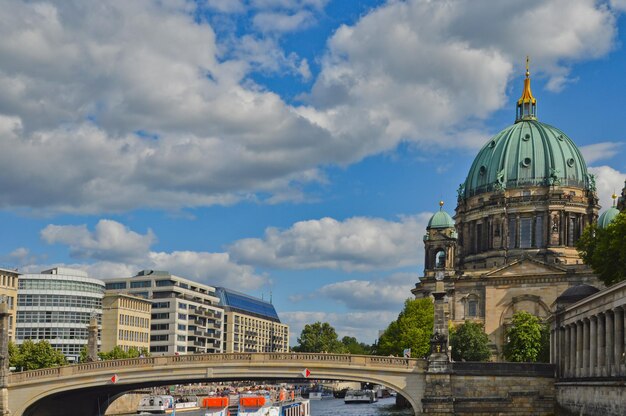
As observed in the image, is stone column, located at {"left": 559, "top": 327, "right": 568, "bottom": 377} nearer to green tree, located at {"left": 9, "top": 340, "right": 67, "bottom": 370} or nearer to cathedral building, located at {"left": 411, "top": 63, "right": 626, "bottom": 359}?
cathedral building, located at {"left": 411, "top": 63, "right": 626, "bottom": 359}

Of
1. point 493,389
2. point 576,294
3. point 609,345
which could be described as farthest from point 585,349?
point 576,294

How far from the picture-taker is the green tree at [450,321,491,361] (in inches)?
5054

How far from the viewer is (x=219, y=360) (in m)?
81.2

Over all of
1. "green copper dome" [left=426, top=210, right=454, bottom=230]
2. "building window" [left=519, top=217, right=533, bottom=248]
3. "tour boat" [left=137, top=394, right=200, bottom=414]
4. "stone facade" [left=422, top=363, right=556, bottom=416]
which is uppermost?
"green copper dome" [left=426, top=210, right=454, bottom=230]

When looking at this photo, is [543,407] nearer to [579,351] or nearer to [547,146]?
[579,351]

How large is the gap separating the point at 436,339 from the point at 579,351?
12.3 metres

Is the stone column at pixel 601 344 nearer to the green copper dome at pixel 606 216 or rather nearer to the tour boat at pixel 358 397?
the green copper dome at pixel 606 216

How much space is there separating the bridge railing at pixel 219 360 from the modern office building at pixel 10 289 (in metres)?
69.3

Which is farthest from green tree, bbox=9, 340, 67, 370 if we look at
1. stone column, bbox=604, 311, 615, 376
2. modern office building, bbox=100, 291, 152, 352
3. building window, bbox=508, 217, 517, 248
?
building window, bbox=508, 217, 517, 248

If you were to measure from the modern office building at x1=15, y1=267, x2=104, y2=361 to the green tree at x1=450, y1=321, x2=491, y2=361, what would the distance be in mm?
64977

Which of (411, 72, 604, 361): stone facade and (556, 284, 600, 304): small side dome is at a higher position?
(411, 72, 604, 361): stone facade

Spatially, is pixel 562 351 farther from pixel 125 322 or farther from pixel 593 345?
pixel 125 322

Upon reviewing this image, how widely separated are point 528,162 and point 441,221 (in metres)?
17.8

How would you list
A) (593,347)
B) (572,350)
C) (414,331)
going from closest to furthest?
(593,347) → (572,350) → (414,331)
